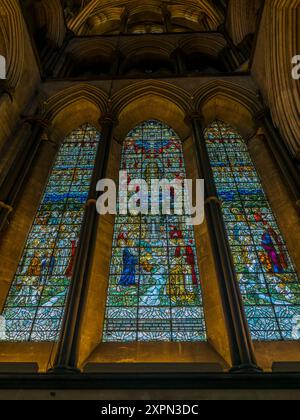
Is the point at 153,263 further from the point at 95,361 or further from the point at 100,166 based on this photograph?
the point at 100,166

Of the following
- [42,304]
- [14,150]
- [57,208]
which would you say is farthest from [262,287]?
[14,150]

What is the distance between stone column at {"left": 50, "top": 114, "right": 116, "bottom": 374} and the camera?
13.9 ft

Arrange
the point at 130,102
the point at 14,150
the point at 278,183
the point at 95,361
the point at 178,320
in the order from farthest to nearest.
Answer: the point at 130,102
the point at 14,150
the point at 278,183
the point at 178,320
the point at 95,361

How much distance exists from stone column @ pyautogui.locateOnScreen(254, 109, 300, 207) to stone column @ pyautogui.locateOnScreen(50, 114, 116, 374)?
3947 mm

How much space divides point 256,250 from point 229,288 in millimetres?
1715

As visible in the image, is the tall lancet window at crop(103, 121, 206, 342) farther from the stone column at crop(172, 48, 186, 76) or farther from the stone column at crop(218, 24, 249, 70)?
the stone column at crop(218, 24, 249, 70)

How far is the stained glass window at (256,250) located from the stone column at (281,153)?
2.59 ft

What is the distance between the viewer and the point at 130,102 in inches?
378

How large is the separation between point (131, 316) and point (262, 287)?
2.39 metres

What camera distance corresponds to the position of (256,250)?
6.33m

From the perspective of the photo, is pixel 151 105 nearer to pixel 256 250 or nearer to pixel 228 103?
pixel 228 103

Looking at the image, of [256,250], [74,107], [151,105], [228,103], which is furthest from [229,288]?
[74,107]

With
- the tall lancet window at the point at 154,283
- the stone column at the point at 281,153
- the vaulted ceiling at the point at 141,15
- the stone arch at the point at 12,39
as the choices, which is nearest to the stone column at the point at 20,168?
the stone arch at the point at 12,39

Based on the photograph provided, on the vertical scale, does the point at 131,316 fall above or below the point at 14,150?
below
